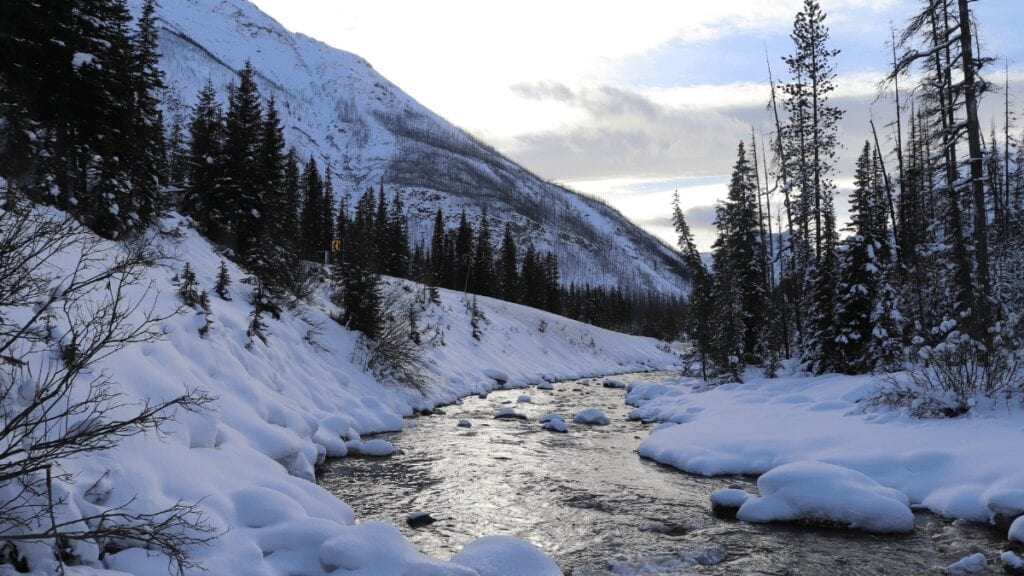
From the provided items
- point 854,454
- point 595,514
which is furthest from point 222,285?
point 854,454

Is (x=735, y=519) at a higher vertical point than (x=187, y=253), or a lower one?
lower

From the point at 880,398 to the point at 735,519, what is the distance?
619 cm

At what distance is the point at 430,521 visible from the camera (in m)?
9.05

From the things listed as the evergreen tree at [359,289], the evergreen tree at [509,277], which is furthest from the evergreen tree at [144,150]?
the evergreen tree at [509,277]

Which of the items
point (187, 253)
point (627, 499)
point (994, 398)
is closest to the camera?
point (627, 499)

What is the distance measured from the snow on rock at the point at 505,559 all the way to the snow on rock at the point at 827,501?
13.5 ft

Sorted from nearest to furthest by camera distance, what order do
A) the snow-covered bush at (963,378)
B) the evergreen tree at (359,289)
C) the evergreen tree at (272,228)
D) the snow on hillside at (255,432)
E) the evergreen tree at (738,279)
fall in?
the snow on hillside at (255,432) < the snow-covered bush at (963,378) < the evergreen tree at (272,228) < the evergreen tree at (359,289) < the evergreen tree at (738,279)

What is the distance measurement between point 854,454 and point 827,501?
2.63m

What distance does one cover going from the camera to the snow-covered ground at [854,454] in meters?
8.48

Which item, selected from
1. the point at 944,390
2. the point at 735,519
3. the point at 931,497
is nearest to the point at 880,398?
the point at 944,390

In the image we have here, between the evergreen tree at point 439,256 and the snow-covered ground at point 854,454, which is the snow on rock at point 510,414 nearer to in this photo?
the snow-covered ground at point 854,454

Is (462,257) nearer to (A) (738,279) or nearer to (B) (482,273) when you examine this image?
(B) (482,273)

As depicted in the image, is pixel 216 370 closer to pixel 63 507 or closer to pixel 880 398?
pixel 63 507

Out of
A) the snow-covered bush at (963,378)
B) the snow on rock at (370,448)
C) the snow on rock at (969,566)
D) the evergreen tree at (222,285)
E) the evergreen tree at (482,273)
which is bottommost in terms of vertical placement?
the snow on rock at (969,566)
